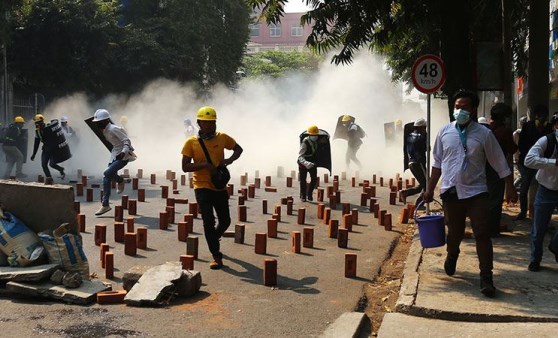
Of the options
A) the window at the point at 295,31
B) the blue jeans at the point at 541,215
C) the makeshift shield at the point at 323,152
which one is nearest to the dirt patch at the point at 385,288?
the blue jeans at the point at 541,215

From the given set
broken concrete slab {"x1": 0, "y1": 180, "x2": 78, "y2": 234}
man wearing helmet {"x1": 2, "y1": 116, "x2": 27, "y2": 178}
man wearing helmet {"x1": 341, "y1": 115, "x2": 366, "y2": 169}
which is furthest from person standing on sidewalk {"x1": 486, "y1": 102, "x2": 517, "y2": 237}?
man wearing helmet {"x1": 2, "y1": 116, "x2": 27, "y2": 178}

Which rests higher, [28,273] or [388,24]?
[388,24]

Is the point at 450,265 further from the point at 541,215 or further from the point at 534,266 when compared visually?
Result: the point at 541,215

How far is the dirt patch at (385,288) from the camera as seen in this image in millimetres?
6450

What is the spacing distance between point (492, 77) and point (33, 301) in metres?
7.58

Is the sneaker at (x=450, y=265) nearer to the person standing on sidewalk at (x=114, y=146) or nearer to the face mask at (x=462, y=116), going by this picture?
the face mask at (x=462, y=116)

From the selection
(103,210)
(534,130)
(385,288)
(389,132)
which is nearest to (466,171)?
(385,288)

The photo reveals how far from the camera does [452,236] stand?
23.1 ft

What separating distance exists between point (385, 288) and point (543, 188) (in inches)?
71.0

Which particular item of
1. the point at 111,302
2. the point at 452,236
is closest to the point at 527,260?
the point at 452,236

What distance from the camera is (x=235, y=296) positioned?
6.79 metres

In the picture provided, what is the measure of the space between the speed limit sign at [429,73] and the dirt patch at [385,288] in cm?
251

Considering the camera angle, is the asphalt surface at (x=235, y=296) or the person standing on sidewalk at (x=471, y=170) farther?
the person standing on sidewalk at (x=471, y=170)

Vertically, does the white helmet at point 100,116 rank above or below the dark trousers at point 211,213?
above
